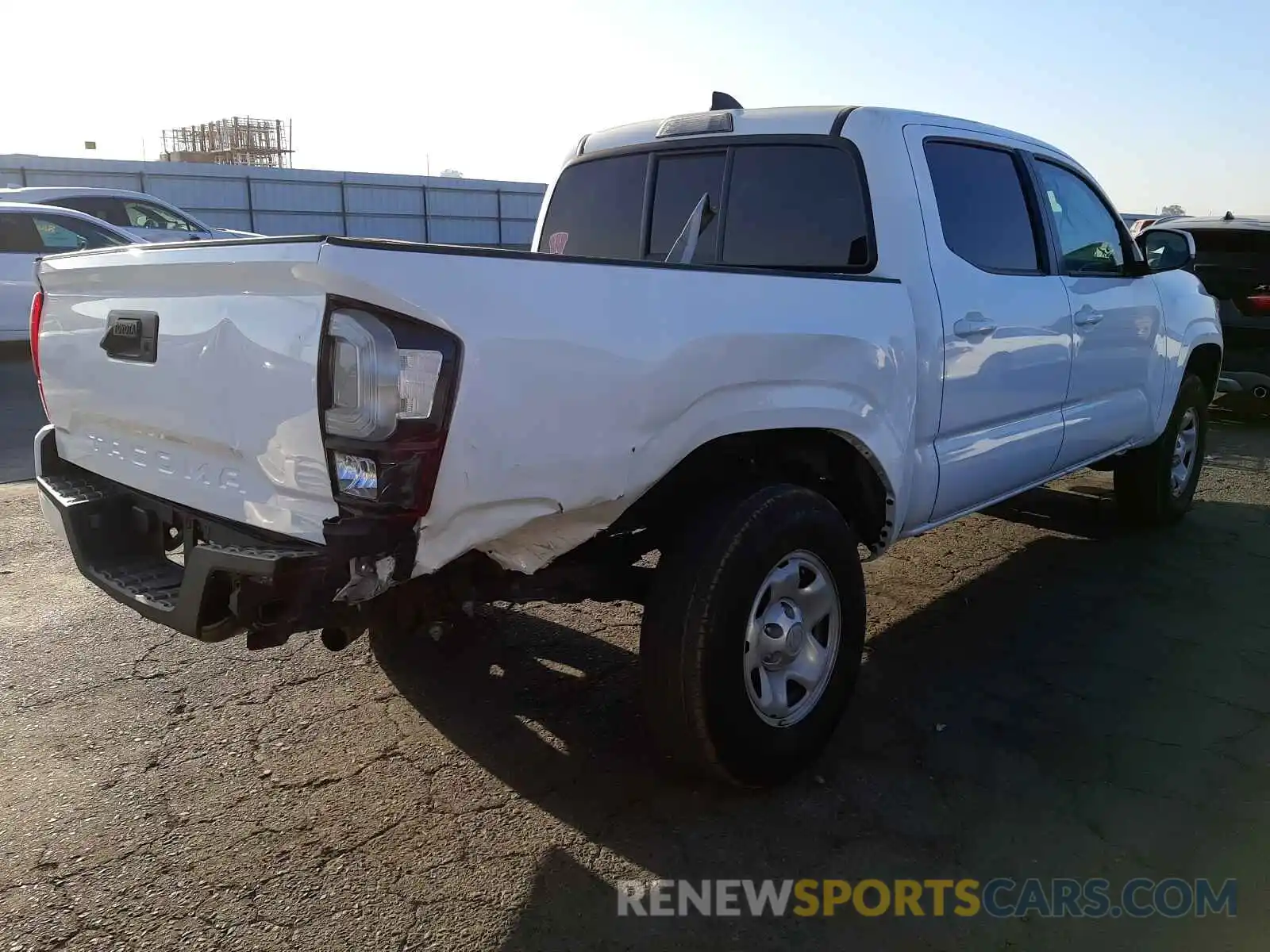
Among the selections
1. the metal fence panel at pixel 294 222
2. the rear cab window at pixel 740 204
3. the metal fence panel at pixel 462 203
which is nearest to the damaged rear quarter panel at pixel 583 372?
the rear cab window at pixel 740 204

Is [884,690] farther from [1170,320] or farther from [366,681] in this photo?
[1170,320]

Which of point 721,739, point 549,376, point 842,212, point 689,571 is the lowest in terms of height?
point 721,739

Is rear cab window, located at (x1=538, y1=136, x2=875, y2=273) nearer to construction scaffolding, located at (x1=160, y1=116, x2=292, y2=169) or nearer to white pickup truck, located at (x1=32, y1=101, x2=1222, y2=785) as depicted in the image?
white pickup truck, located at (x1=32, y1=101, x2=1222, y2=785)

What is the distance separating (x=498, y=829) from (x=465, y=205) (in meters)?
28.2

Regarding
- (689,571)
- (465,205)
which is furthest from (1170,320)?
(465,205)

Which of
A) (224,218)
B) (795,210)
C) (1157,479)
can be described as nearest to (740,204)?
(795,210)

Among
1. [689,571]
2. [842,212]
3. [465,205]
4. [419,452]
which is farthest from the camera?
[465,205]

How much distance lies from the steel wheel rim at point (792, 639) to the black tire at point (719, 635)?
47 millimetres

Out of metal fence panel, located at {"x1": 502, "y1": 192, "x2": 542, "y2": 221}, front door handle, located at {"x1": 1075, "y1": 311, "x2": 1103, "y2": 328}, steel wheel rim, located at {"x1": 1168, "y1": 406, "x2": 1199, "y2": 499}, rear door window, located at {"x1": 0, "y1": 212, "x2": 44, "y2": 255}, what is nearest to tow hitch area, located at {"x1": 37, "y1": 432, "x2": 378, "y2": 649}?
front door handle, located at {"x1": 1075, "y1": 311, "x2": 1103, "y2": 328}

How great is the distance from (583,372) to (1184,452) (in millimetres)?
4891

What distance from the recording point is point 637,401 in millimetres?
2459

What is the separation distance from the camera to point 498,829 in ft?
8.98

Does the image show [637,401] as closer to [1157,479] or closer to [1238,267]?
[1157,479]

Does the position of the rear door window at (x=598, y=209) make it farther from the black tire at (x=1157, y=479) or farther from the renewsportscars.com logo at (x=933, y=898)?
the black tire at (x=1157, y=479)
